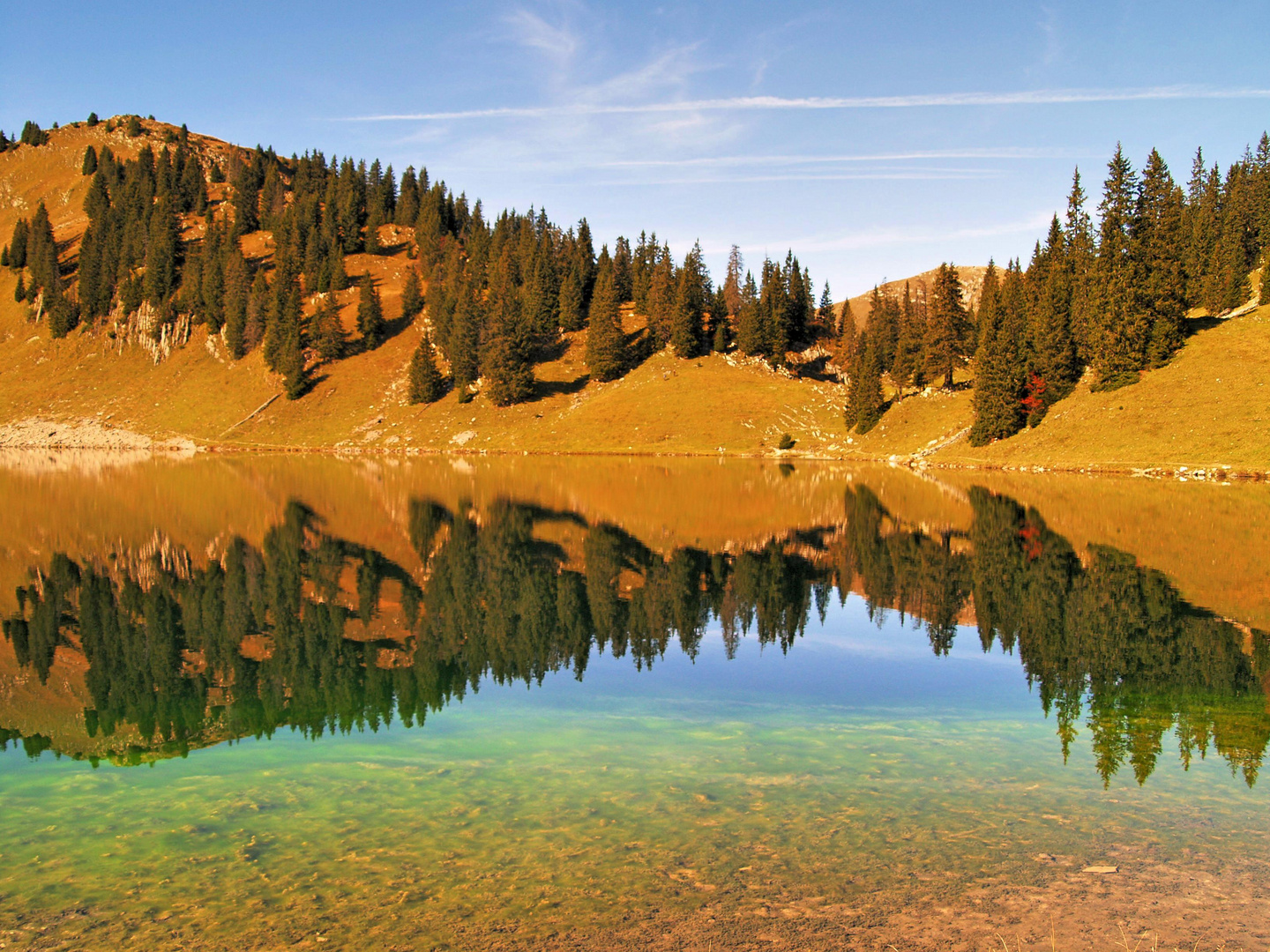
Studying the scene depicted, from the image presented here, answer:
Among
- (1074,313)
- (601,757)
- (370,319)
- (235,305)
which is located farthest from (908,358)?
(235,305)

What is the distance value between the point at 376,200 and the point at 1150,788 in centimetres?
19944

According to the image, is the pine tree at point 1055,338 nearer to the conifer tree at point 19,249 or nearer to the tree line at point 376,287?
the tree line at point 376,287

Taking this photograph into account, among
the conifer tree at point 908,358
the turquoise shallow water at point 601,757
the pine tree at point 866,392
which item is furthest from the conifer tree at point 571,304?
the turquoise shallow water at point 601,757

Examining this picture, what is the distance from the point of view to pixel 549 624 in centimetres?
2200

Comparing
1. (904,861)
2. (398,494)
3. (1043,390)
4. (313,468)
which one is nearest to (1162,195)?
(1043,390)

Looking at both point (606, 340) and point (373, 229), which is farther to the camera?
point (373, 229)

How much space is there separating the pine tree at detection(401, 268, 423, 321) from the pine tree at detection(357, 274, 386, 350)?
18.7ft

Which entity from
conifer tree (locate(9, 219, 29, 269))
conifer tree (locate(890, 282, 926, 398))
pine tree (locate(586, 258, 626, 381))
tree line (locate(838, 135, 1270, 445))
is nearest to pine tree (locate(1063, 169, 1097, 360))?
tree line (locate(838, 135, 1270, 445))

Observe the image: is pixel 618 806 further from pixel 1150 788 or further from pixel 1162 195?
pixel 1162 195

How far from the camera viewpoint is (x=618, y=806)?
10.8 metres

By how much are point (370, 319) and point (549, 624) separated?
434 feet

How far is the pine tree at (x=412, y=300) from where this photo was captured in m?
150

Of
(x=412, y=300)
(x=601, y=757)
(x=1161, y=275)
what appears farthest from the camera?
(x=412, y=300)

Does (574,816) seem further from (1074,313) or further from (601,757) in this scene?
(1074,313)
